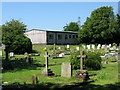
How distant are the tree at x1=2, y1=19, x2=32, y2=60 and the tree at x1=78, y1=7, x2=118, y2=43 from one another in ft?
54.4

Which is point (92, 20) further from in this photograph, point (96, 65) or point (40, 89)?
point (40, 89)

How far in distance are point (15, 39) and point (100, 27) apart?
2741cm

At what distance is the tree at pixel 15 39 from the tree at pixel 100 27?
54.4 ft

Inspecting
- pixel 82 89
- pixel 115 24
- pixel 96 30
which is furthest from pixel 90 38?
pixel 82 89

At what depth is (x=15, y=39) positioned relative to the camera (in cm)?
2833

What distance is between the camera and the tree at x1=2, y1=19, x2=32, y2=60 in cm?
2143

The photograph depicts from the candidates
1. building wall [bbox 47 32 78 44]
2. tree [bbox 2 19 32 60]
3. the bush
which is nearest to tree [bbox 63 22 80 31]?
building wall [bbox 47 32 78 44]

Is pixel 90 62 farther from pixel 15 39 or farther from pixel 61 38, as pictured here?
pixel 61 38

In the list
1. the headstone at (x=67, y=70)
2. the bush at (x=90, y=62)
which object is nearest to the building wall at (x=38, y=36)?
the bush at (x=90, y=62)

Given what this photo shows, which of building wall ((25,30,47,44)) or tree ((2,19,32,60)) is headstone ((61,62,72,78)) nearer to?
tree ((2,19,32,60))

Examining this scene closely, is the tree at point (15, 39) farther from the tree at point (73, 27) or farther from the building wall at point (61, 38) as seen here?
the tree at point (73, 27)

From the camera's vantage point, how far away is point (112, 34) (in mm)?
50531

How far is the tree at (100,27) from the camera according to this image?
4994cm

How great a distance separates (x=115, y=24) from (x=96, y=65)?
1490 inches
